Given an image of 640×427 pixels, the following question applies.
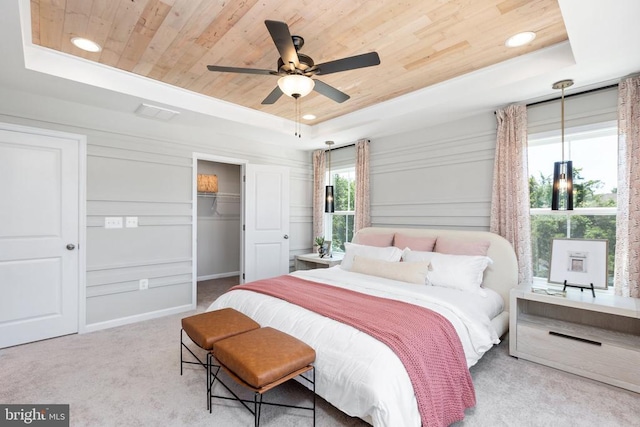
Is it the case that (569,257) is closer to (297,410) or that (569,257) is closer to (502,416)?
(502,416)

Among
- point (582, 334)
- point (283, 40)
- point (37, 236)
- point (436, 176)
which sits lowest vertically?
point (582, 334)

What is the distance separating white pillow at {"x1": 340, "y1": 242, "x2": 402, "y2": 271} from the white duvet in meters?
0.48

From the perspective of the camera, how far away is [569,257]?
2785 mm

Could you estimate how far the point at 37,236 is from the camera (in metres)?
3.19

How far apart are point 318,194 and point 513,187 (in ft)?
10.2

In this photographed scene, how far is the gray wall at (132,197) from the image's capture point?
3.39m

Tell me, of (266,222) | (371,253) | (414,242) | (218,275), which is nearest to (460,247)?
(414,242)

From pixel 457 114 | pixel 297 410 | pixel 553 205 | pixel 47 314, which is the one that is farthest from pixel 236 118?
pixel 553 205

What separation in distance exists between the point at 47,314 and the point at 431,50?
464 centimetres

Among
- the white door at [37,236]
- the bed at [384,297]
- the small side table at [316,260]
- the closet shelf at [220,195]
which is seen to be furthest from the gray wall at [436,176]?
the white door at [37,236]

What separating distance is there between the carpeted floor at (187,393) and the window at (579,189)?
3.81 ft

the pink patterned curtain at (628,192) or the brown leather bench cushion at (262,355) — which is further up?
the pink patterned curtain at (628,192)

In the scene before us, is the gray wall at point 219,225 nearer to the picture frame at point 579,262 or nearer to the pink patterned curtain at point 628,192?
the picture frame at point 579,262

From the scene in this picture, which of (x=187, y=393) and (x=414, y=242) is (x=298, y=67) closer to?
(x=414, y=242)
